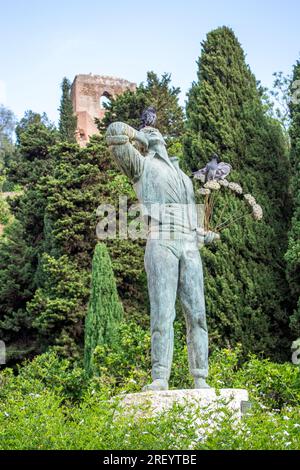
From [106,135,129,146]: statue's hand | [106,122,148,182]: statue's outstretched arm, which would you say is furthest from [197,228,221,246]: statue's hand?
[106,135,129,146]: statue's hand

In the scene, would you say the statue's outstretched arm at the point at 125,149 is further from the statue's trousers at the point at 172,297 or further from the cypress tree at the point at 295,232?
the cypress tree at the point at 295,232

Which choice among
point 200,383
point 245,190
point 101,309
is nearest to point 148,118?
point 200,383

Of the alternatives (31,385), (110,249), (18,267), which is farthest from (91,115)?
(31,385)

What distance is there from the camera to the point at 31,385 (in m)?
10.2

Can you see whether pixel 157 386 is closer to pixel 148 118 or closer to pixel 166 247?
pixel 166 247

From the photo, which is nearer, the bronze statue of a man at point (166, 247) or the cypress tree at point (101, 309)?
the bronze statue of a man at point (166, 247)

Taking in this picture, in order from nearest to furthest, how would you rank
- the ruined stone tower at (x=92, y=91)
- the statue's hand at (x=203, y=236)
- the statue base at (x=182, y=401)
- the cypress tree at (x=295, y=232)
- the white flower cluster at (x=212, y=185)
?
the statue base at (x=182, y=401)
the statue's hand at (x=203, y=236)
the white flower cluster at (x=212, y=185)
the cypress tree at (x=295, y=232)
the ruined stone tower at (x=92, y=91)

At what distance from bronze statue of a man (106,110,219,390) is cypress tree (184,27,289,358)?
7.14 m

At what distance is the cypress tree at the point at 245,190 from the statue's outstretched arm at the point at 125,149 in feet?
24.1

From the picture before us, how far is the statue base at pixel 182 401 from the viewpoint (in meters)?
5.22

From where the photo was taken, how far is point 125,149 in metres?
6.09

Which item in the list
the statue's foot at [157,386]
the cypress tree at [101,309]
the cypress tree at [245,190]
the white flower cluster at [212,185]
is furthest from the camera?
the cypress tree at [245,190]

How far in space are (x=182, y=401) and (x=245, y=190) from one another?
31.8 ft

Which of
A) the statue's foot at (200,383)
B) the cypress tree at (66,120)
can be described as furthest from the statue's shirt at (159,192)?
the cypress tree at (66,120)
